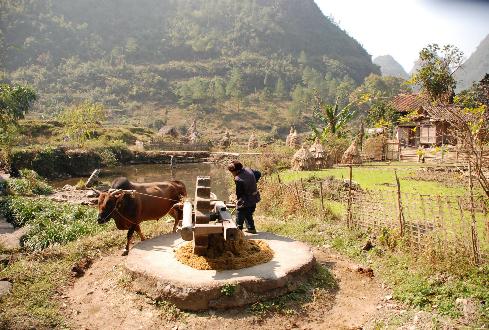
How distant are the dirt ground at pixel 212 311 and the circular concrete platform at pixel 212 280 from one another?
0.16m

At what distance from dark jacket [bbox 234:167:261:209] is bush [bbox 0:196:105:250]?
416cm

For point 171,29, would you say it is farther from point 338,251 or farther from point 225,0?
point 338,251

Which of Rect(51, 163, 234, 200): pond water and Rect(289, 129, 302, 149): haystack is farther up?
Rect(289, 129, 302, 149): haystack

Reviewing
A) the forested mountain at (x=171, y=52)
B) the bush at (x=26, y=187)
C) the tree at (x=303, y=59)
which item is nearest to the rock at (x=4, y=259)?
the bush at (x=26, y=187)

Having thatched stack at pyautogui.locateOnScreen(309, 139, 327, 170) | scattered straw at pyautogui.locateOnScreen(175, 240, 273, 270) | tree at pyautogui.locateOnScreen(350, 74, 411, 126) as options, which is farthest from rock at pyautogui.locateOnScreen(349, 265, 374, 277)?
thatched stack at pyautogui.locateOnScreen(309, 139, 327, 170)

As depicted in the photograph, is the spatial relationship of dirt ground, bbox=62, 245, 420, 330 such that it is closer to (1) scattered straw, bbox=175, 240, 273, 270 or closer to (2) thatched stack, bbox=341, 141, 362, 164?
(1) scattered straw, bbox=175, 240, 273, 270

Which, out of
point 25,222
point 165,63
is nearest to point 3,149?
point 25,222

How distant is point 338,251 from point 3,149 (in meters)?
19.3

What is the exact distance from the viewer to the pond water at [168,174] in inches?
912

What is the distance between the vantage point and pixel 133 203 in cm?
828

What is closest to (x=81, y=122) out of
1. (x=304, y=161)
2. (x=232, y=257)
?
(x=304, y=161)

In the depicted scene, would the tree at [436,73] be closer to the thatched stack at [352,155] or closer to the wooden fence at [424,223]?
the wooden fence at [424,223]

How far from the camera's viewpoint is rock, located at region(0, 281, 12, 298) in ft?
20.7

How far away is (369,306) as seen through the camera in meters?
6.28
